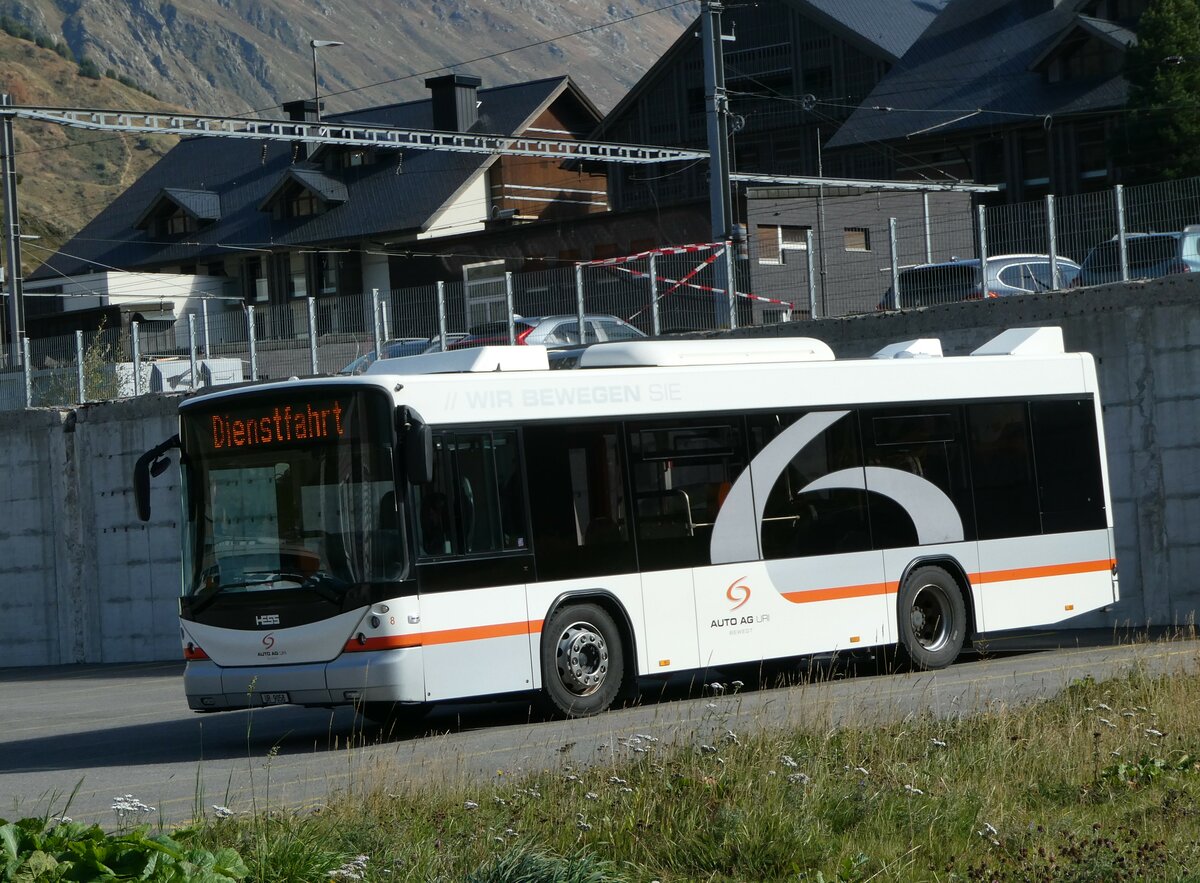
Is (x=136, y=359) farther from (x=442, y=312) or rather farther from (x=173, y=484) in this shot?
(x=442, y=312)

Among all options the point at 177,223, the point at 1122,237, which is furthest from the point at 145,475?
the point at 177,223

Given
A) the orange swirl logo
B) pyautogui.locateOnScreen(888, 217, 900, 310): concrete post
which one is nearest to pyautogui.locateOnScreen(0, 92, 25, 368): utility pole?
pyautogui.locateOnScreen(888, 217, 900, 310): concrete post

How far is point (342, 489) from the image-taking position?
1357 centimetres

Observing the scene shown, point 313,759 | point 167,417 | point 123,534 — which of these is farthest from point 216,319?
point 313,759

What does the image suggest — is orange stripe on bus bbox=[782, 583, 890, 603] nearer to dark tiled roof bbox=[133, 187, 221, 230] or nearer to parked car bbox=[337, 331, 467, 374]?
parked car bbox=[337, 331, 467, 374]

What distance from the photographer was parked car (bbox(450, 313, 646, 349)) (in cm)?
2578

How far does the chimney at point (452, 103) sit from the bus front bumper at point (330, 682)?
5230 centimetres

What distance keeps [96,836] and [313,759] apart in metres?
5.85

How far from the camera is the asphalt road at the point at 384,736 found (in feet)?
34.3

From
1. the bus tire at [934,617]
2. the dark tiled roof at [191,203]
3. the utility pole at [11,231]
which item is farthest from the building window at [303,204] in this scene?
the bus tire at [934,617]

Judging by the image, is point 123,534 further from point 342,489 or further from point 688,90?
point 688,90

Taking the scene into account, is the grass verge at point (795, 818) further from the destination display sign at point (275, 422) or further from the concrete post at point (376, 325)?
the concrete post at point (376, 325)

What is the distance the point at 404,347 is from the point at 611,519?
13629 mm

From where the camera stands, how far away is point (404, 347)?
91.0ft
